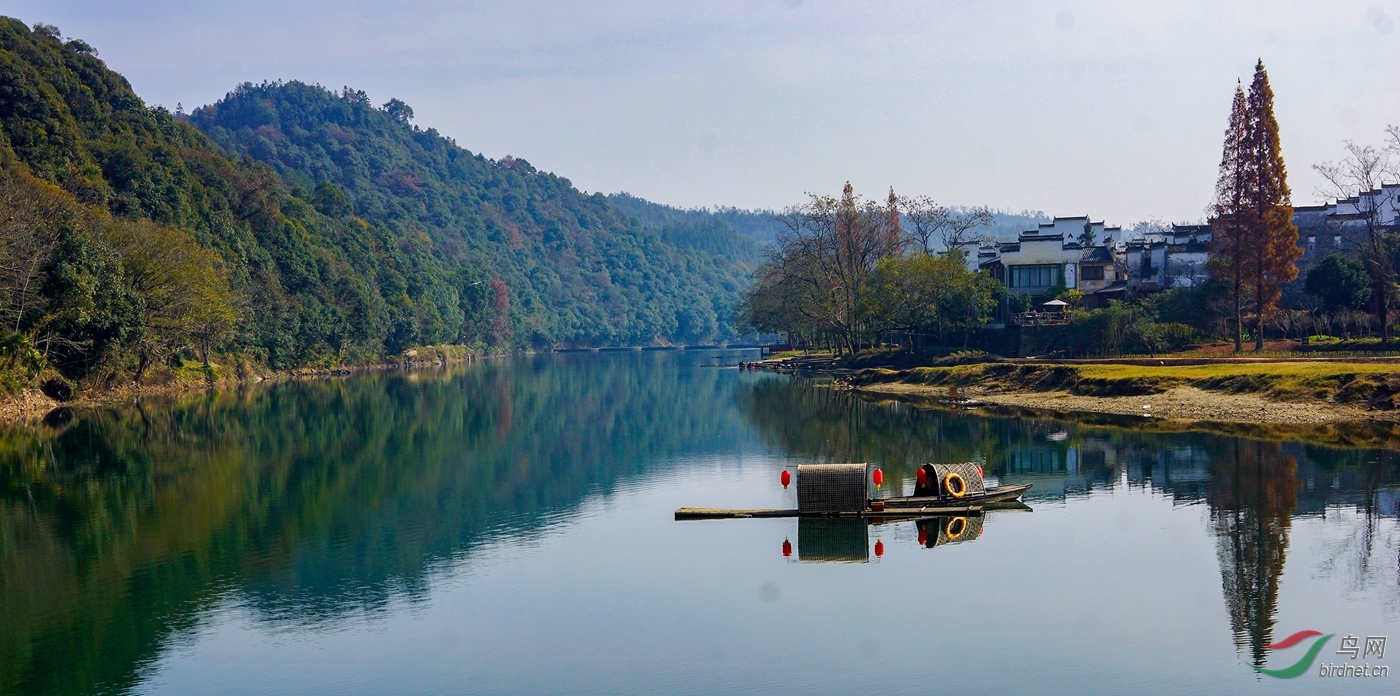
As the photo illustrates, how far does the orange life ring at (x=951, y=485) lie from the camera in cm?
2541

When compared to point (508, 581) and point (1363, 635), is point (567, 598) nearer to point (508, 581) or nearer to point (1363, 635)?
point (508, 581)

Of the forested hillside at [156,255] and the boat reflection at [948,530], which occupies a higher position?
the forested hillside at [156,255]

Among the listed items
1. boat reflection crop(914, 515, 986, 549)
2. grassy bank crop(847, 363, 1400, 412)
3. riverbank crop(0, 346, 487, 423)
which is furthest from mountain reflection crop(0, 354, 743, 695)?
grassy bank crop(847, 363, 1400, 412)

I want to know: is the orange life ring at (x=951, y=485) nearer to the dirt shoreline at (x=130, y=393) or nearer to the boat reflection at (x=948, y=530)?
the boat reflection at (x=948, y=530)

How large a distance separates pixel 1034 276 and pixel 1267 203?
840 inches

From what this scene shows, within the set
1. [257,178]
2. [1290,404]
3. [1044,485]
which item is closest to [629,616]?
[1044,485]

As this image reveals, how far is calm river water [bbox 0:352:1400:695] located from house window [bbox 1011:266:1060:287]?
37.6 metres

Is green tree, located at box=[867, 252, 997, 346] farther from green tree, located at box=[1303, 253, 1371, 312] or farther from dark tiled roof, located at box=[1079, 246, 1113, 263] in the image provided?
green tree, located at box=[1303, 253, 1371, 312]

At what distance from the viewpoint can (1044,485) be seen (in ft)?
98.4

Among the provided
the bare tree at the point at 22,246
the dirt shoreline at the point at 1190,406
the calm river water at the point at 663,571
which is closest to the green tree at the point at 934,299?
the dirt shoreline at the point at 1190,406

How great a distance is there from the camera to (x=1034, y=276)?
253 ft

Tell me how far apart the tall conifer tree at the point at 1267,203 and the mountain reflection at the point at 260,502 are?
27903 millimetres

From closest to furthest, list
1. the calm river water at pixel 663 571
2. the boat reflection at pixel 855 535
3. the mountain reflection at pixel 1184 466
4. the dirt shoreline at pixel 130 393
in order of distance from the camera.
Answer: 1. the calm river water at pixel 663 571
2. the mountain reflection at pixel 1184 466
3. the boat reflection at pixel 855 535
4. the dirt shoreline at pixel 130 393

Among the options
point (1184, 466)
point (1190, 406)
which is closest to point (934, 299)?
point (1190, 406)
